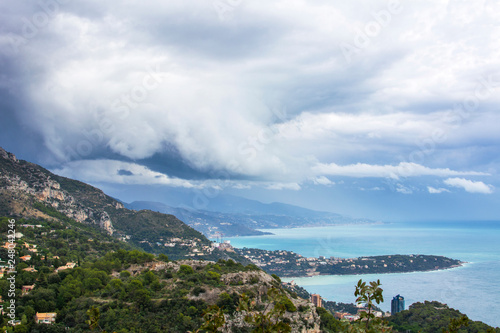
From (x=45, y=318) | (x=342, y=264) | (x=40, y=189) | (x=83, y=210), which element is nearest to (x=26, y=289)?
(x=45, y=318)

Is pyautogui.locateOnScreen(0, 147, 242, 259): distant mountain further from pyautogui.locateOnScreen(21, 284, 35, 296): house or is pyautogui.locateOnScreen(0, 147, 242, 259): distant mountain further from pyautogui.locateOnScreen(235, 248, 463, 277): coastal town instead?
pyautogui.locateOnScreen(21, 284, 35, 296): house

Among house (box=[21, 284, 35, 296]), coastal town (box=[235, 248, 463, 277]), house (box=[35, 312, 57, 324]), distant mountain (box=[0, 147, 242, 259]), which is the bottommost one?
coastal town (box=[235, 248, 463, 277])

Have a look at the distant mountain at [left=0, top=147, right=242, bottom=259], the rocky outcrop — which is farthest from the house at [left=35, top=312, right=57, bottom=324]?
the rocky outcrop

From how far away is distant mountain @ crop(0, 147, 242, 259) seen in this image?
58.0 metres

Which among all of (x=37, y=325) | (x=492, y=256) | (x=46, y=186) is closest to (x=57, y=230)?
(x=46, y=186)

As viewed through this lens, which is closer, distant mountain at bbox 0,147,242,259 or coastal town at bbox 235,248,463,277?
distant mountain at bbox 0,147,242,259

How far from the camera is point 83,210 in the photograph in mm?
72875

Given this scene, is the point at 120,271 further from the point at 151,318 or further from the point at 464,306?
the point at 464,306

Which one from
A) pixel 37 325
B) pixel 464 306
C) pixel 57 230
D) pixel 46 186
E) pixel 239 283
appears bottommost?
pixel 464 306

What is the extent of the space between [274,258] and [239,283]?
286ft

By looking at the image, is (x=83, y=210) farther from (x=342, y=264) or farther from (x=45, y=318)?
(x=342, y=264)

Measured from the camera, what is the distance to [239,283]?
26.5m

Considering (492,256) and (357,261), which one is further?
(492,256)

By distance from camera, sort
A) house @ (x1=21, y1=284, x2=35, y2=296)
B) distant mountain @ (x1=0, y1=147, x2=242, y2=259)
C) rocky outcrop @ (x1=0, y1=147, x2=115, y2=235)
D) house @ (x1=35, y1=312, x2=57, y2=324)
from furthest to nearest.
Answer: rocky outcrop @ (x1=0, y1=147, x2=115, y2=235)
distant mountain @ (x1=0, y1=147, x2=242, y2=259)
house @ (x1=21, y1=284, x2=35, y2=296)
house @ (x1=35, y1=312, x2=57, y2=324)
